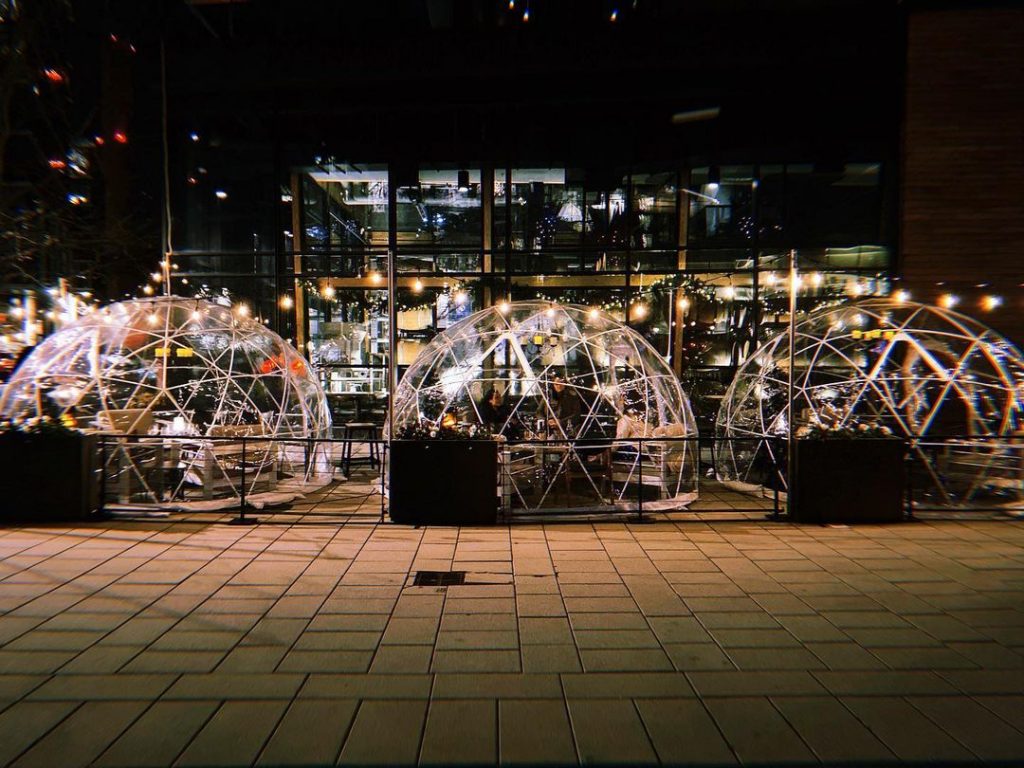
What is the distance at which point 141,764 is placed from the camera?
9.44 feet

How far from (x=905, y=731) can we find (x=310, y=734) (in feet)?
10.4

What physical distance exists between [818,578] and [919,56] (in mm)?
11721

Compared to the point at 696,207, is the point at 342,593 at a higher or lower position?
lower

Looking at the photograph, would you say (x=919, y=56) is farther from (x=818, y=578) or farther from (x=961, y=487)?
(x=818, y=578)

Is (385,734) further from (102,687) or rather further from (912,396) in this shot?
(912,396)

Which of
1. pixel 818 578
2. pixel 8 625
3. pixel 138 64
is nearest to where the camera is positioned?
pixel 8 625

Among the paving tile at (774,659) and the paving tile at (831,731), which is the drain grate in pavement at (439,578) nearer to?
the paving tile at (774,659)

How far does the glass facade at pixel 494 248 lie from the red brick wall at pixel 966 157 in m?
1.62

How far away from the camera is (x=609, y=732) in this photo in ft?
10.4

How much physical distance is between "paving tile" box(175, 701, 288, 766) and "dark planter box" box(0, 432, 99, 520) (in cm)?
530

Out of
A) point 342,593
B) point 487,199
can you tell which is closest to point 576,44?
point 487,199

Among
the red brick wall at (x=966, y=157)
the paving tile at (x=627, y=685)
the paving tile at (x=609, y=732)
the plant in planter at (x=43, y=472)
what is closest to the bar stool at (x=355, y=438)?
the plant in planter at (x=43, y=472)

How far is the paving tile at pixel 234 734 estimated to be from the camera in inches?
115

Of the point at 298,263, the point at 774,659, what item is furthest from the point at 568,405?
the point at 298,263
